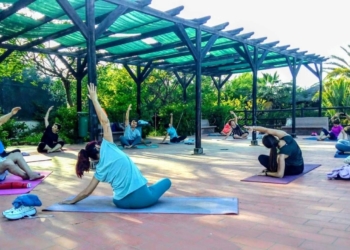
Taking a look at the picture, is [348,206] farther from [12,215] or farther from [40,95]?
[40,95]

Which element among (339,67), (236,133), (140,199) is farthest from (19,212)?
(339,67)

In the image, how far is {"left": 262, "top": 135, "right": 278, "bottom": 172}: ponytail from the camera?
205 inches

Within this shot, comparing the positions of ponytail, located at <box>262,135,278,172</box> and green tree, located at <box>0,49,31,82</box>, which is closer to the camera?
ponytail, located at <box>262,135,278,172</box>

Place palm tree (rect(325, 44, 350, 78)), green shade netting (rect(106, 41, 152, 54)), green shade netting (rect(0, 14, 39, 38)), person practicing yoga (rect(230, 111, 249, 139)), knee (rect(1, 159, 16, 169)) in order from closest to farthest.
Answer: knee (rect(1, 159, 16, 169)) < green shade netting (rect(0, 14, 39, 38)) < green shade netting (rect(106, 41, 152, 54)) < person practicing yoga (rect(230, 111, 249, 139)) < palm tree (rect(325, 44, 350, 78))

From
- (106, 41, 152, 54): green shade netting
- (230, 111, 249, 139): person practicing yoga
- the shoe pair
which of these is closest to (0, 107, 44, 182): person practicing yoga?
the shoe pair

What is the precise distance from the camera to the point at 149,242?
2713mm

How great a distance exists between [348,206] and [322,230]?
1007 mm

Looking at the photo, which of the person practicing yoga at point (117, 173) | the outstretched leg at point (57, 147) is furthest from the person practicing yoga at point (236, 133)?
the person practicing yoga at point (117, 173)

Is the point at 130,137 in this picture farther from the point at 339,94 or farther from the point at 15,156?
the point at 339,94

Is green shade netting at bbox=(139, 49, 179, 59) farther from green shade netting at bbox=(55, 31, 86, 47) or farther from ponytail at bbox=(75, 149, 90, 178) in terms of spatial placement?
ponytail at bbox=(75, 149, 90, 178)

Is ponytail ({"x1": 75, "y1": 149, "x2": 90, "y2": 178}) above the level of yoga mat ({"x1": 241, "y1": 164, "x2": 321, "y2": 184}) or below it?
above

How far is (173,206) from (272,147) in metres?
2.21

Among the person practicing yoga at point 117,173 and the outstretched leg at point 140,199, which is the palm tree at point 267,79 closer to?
the outstretched leg at point 140,199

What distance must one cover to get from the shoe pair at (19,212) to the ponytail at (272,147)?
131 inches
